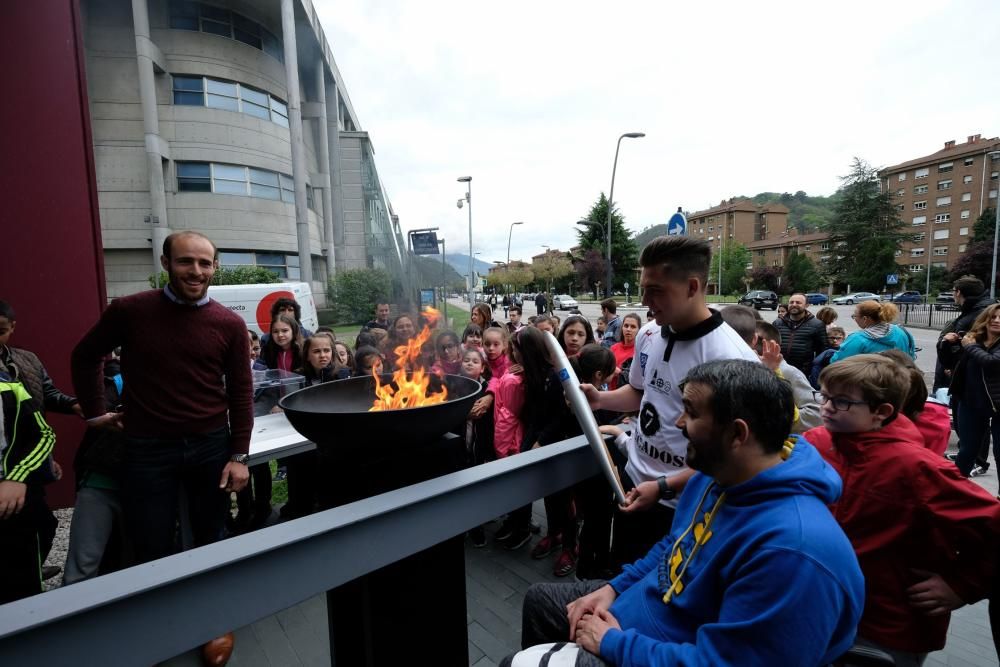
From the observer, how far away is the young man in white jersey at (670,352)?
1.83 meters

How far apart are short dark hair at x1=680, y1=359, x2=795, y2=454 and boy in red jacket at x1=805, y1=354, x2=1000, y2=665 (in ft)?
1.92

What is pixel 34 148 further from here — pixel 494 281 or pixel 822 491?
pixel 494 281

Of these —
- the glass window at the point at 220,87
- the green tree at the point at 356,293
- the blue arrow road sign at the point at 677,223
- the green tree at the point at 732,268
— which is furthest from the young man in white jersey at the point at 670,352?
the green tree at the point at 732,268

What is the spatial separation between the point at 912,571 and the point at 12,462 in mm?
3747

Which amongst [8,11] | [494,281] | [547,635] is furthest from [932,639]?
[494,281]

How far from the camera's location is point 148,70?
61.6 ft

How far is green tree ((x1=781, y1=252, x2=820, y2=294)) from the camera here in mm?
51844

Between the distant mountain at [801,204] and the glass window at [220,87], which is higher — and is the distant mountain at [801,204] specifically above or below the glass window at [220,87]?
above

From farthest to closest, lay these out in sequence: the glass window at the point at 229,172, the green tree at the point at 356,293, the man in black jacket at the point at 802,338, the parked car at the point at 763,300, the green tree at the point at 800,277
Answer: the green tree at the point at 800,277 < the parked car at the point at 763,300 < the green tree at the point at 356,293 < the glass window at the point at 229,172 < the man in black jacket at the point at 802,338

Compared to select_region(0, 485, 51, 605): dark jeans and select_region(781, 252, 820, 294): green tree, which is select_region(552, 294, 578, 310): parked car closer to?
select_region(781, 252, 820, 294): green tree

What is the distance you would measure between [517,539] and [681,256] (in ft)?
8.78

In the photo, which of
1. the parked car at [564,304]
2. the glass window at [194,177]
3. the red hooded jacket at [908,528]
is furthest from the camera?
the parked car at [564,304]

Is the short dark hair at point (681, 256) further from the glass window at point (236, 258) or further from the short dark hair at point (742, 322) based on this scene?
the glass window at point (236, 258)

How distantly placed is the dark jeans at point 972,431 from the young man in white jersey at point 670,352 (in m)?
4.08
